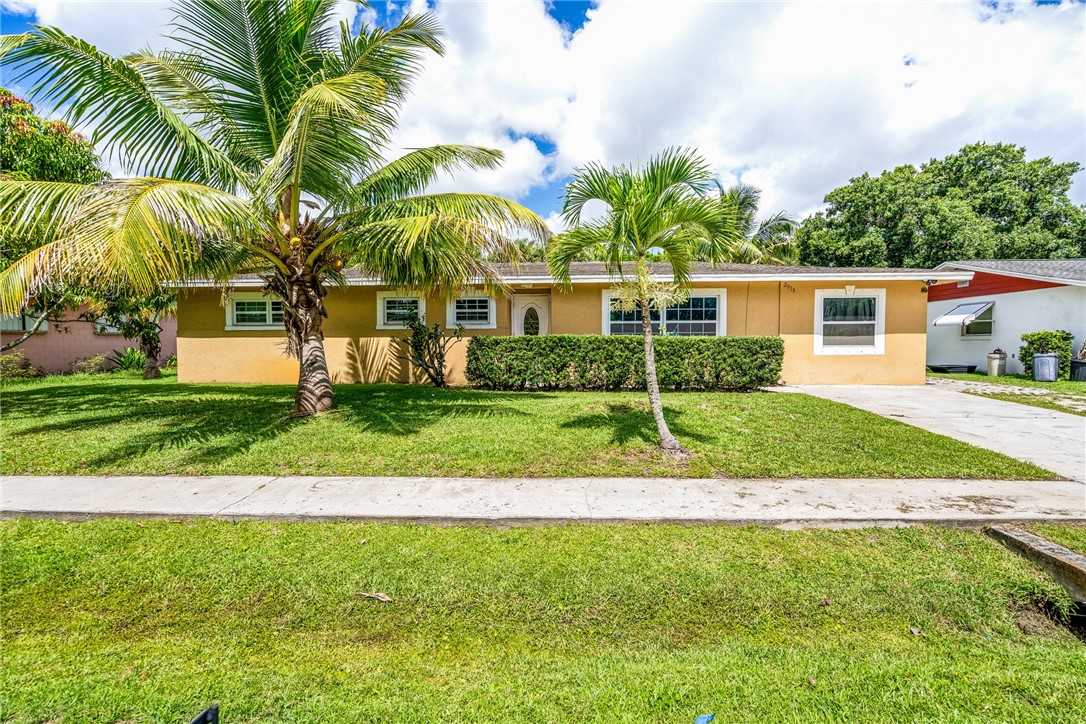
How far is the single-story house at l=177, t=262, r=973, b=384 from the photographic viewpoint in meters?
12.1

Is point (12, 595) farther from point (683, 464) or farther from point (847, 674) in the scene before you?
point (683, 464)

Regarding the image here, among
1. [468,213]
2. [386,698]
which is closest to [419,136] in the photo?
[468,213]

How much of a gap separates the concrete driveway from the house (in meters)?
21.8

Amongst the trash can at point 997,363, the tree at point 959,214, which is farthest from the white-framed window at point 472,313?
the tree at point 959,214

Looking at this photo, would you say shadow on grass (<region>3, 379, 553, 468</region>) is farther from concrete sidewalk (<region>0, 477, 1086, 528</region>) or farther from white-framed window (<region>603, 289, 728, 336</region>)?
white-framed window (<region>603, 289, 728, 336</region>)

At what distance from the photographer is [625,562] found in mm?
3188

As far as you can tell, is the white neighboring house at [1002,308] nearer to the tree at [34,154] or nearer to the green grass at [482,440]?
the green grass at [482,440]

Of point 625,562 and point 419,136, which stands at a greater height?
point 419,136

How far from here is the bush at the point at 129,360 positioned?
1698 centimetres

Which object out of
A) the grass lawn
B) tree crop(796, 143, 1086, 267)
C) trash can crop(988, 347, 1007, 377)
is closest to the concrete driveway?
the grass lawn

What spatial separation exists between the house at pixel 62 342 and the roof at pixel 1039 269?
2911cm

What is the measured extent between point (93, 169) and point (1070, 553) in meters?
14.4

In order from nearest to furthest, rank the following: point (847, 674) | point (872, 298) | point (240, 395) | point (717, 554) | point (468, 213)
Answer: point (847, 674) < point (717, 554) < point (468, 213) < point (240, 395) < point (872, 298)

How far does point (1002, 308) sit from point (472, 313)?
18.1 m
